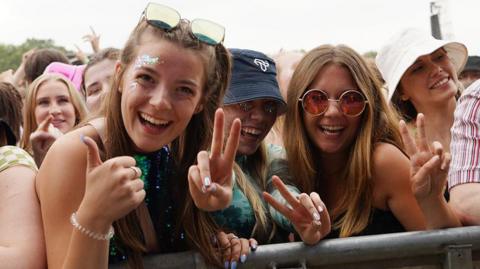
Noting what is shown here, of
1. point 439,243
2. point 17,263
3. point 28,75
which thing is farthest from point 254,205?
point 28,75

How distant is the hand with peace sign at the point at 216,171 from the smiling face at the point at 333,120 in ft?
2.96

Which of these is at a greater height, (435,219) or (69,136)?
(69,136)

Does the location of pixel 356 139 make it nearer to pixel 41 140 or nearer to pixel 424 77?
pixel 424 77

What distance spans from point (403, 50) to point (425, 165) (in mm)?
1179

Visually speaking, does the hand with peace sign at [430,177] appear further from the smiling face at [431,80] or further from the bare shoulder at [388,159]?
the smiling face at [431,80]

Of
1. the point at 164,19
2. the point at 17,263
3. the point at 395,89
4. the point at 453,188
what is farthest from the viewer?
the point at 395,89

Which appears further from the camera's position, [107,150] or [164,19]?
[164,19]

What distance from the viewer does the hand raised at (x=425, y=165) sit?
2291 mm

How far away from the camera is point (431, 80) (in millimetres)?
3289

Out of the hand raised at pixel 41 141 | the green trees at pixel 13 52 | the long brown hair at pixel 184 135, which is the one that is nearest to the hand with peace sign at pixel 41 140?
the hand raised at pixel 41 141

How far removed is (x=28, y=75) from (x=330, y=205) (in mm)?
3393

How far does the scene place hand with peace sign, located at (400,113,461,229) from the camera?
2.29 m

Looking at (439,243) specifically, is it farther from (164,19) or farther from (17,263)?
(17,263)

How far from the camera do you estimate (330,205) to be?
2805 mm
